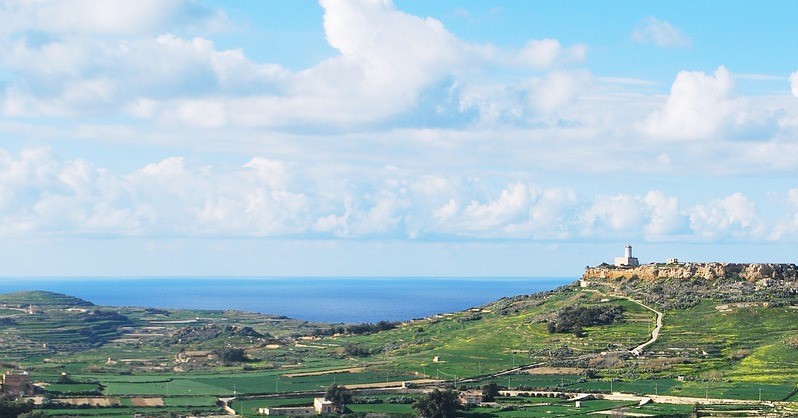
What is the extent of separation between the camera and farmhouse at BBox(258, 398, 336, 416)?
84125 millimetres

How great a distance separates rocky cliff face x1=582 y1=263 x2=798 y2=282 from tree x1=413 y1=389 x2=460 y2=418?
2720 inches

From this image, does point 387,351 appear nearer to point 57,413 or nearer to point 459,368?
point 459,368

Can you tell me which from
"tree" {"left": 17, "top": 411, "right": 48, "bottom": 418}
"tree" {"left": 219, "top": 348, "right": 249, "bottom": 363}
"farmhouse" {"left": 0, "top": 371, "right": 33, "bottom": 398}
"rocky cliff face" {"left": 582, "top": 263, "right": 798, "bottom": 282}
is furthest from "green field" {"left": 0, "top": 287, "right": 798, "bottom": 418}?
"rocky cliff face" {"left": 582, "top": 263, "right": 798, "bottom": 282}

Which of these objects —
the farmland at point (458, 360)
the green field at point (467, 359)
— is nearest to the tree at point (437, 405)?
the farmland at point (458, 360)

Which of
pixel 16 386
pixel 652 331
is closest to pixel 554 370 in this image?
pixel 652 331

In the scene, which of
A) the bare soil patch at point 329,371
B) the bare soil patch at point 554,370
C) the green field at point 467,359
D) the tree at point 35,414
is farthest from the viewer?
the bare soil patch at point 329,371

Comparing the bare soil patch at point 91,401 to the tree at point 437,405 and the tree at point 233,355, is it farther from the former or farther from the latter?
the tree at point 233,355

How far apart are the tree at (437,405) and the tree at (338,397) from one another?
6496 mm

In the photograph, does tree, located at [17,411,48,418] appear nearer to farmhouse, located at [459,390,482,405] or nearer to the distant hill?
farmhouse, located at [459,390,482,405]

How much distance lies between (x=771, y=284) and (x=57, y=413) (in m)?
92.8

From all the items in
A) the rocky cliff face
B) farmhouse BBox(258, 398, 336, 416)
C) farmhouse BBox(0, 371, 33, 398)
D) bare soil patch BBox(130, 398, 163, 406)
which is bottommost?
bare soil patch BBox(130, 398, 163, 406)

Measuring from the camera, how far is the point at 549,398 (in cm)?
9044

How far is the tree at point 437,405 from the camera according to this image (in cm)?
8175

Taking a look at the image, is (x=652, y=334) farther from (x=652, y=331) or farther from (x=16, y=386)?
(x=16, y=386)
